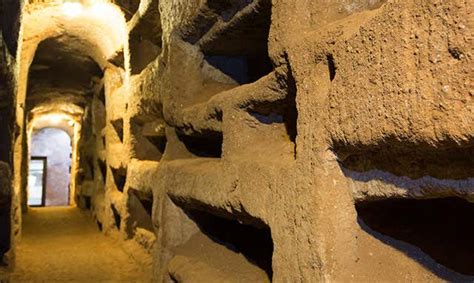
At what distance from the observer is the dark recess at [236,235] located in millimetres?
1967

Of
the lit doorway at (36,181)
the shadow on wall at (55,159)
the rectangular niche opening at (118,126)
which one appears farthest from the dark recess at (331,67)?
the lit doorway at (36,181)

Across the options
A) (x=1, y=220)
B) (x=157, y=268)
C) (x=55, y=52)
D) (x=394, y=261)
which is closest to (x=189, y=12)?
(x=157, y=268)

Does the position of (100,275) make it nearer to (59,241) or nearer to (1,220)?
(1,220)

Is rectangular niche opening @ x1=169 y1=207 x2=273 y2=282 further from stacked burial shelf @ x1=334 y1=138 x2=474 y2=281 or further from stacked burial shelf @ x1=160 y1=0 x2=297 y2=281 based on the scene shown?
stacked burial shelf @ x1=334 y1=138 x2=474 y2=281

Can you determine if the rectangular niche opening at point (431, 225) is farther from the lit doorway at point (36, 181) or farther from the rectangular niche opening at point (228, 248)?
the lit doorway at point (36, 181)

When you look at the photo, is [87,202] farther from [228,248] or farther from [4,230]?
[228,248]

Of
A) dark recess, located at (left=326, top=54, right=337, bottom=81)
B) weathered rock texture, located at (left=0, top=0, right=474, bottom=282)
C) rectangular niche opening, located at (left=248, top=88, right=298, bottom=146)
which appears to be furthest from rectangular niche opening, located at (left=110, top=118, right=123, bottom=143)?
dark recess, located at (left=326, top=54, right=337, bottom=81)

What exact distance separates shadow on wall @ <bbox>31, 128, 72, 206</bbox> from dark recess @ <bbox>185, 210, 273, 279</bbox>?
12.6m

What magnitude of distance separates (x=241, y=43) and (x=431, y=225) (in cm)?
118

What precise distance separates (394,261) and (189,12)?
142 centimetres

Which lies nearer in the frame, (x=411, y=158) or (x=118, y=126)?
(x=411, y=158)

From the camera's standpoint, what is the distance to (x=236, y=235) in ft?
6.93

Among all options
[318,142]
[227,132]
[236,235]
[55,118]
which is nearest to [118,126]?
[236,235]

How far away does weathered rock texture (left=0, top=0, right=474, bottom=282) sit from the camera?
750 millimetres
